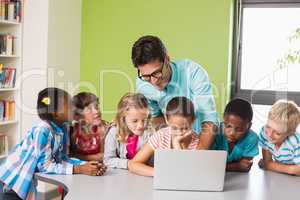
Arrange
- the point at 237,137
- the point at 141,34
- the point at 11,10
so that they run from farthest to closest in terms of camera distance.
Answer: the point at 141,34
the point at 11,10
the point at 237,137

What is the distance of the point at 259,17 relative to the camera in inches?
174

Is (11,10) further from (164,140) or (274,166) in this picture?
(274,166)

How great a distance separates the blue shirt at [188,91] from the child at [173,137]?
9cm

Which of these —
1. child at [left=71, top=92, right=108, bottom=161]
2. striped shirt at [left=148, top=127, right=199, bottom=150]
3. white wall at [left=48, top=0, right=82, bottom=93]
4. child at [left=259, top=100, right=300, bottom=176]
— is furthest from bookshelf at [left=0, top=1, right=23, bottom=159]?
child at [left=259, top=100, right=300, bottom=176]

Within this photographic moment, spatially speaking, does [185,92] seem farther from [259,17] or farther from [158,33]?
[259,17]

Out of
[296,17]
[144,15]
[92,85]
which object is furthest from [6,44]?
[296,17]

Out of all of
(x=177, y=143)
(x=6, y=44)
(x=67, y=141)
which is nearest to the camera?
(x=177, y=143)

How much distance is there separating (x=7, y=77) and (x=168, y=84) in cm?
219

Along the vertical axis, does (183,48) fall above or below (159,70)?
above

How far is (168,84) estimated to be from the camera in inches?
102

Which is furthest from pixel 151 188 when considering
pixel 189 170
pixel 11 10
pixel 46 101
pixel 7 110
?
pixel 11 10

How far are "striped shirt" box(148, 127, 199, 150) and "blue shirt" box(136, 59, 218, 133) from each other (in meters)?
0.11

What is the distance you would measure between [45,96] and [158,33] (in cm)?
209

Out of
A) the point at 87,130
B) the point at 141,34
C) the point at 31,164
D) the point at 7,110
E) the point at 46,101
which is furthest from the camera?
the point at 141,34
